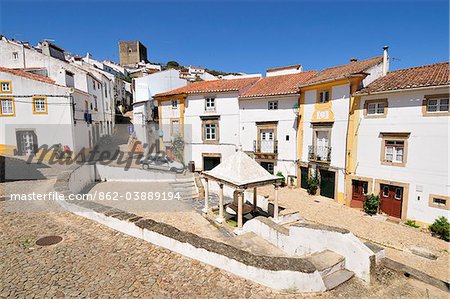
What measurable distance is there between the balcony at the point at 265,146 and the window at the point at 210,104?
5.02 m

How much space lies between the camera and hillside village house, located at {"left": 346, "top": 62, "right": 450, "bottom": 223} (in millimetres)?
13250

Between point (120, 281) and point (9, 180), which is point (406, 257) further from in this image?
point (9, 180)

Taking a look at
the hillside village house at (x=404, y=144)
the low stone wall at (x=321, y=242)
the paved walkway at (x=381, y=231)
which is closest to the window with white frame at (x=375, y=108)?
the hillside village house at (x=404, y=144)

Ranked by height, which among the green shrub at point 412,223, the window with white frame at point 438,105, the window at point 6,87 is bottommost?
the green shrub at point 412,223

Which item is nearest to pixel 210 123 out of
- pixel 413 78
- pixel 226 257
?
pixel 413 78

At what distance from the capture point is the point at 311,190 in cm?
1906

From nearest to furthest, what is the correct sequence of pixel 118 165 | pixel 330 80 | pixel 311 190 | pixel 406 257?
1. pixel 406 257
2. pixel 330 80
3. pixel 311 190
4. pixel 118 165

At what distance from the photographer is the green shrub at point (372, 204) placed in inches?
612

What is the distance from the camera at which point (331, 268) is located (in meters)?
5.70

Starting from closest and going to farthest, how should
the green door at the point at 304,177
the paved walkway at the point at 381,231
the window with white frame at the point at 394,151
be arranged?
the paved walkway at the point at 381,231 → the window with white frame at the point at 394,151 → the green door at the point at 304,177

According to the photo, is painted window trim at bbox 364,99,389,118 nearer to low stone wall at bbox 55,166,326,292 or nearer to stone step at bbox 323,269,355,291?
stone step at bbox 323,269,355,291

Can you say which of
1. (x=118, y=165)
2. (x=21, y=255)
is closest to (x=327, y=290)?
(x=21, y=255)

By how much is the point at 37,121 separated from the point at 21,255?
20.1 meters

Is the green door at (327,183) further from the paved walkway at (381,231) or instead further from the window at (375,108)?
the window at (375,108)
